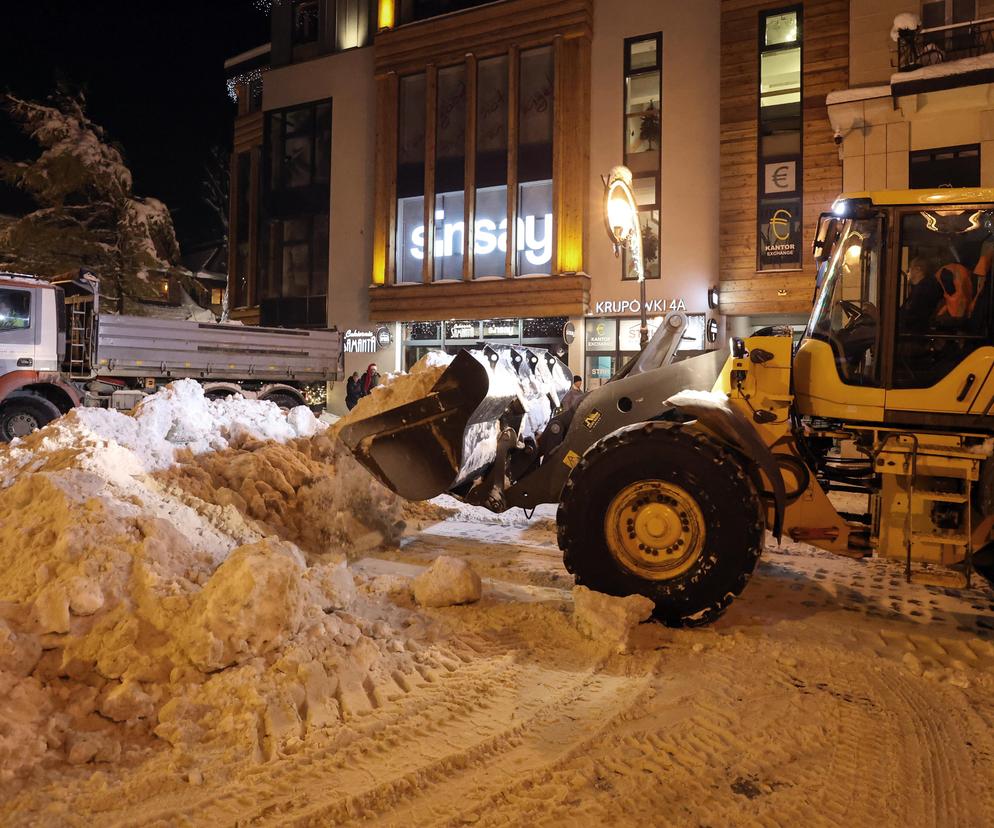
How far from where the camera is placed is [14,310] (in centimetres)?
1216

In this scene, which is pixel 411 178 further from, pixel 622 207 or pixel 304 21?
pixel 622 207

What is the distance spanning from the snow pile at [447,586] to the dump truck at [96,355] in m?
9.96

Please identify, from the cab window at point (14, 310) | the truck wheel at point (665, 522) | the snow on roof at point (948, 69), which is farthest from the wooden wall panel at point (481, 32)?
the truck wheel at point (665, 522)

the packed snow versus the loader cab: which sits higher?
the loader cab

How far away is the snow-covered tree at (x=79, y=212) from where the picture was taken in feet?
68.2

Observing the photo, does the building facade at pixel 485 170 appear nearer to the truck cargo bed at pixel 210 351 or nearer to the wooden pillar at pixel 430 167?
the wooden pillar at pixel 430 167

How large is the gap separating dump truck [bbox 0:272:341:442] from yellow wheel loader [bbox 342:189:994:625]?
1107 centimetres

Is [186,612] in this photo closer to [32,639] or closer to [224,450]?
[32,639]

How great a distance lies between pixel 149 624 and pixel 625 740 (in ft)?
8.14

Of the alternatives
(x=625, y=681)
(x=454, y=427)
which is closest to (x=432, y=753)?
(x=625, y=681)

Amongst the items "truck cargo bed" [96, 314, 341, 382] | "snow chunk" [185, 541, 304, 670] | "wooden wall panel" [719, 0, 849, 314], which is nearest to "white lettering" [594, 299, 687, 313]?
"wooden wall panel" [719, 0, 849, 314]

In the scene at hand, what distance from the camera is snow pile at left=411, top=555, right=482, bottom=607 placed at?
→ 4977 mm

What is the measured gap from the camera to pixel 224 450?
22.6ft

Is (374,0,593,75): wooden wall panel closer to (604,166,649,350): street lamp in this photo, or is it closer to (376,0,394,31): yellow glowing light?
(376,0,394,31): yellow glowing light
